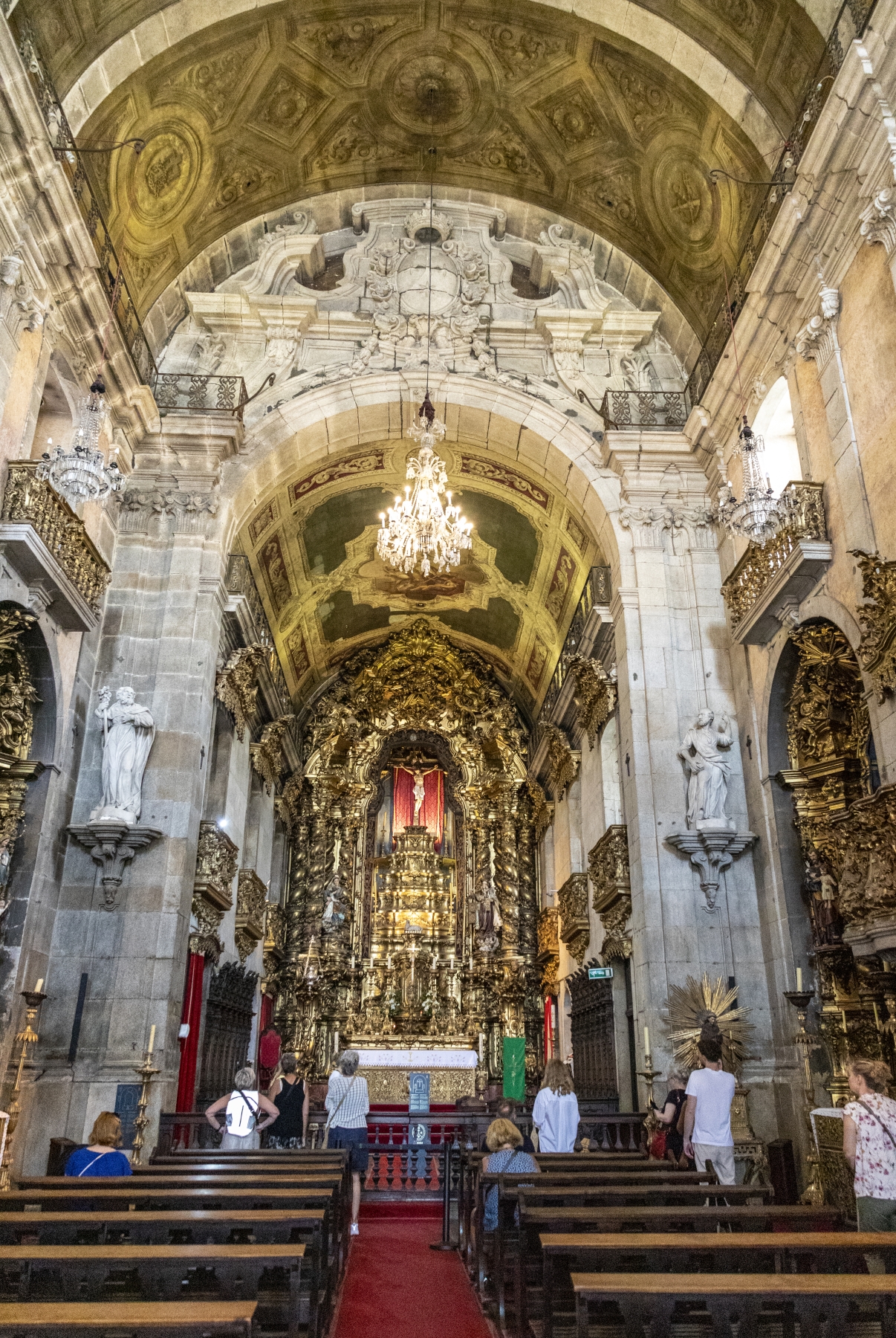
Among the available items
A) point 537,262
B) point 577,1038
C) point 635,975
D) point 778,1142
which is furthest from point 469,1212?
point 537,262

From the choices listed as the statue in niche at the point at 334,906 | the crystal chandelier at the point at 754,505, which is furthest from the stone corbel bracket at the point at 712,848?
the statue in niche at the point at 334,906

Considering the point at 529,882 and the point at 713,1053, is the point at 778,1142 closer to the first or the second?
the point at 713,1053

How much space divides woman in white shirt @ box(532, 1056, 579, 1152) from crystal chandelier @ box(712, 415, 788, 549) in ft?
17.2

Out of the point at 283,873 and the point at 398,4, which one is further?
the point at 283,873

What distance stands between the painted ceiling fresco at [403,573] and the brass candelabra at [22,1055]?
23.2ft

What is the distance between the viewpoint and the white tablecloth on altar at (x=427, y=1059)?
649 inches

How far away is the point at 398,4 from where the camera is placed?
12336mm

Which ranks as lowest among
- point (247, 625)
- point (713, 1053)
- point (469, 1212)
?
point (469, 1212)

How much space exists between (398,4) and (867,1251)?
44.3 ft

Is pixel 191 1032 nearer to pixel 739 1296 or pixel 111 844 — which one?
pixel 111 844

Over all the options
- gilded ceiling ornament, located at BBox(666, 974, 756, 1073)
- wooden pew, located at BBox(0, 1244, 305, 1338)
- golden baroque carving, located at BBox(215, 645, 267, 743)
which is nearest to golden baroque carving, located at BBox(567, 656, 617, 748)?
gilded ceiling ornament, located at BBox(666, 974, 756, 1073)

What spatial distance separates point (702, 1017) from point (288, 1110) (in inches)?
171

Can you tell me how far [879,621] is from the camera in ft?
25.7

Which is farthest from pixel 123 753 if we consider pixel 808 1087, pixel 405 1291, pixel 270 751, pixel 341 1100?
pixel 808 1087
